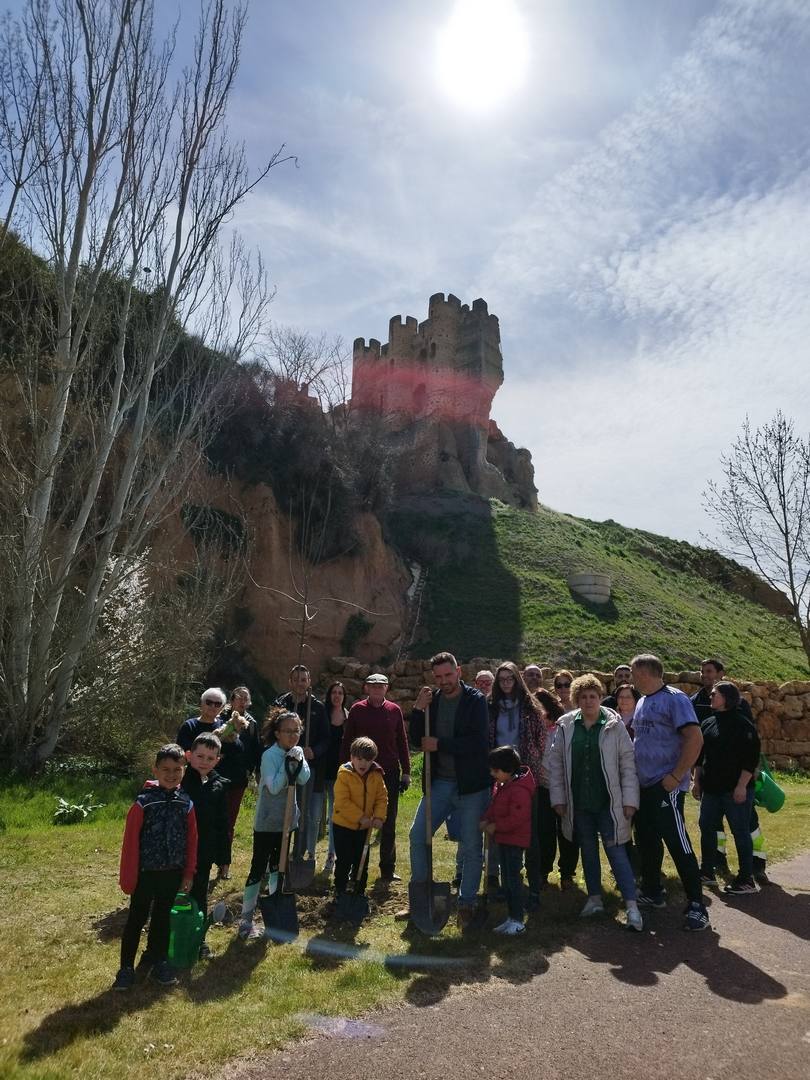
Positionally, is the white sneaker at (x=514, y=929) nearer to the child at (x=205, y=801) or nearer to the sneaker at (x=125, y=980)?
the child at (x=205, y=801)

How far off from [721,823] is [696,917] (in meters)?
1.56

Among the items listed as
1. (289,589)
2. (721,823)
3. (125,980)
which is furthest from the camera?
(289,589)

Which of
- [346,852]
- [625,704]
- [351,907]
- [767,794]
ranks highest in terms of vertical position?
[625,704]

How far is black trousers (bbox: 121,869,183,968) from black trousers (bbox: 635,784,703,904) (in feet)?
11.1

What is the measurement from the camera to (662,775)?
5.24 metres

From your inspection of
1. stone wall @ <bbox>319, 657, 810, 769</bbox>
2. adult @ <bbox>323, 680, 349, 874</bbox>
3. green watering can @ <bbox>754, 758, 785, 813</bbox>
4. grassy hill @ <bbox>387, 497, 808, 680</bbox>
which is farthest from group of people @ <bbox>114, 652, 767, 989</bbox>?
grassy hill @ <bbox>387, 497, 808, 680</bbox>

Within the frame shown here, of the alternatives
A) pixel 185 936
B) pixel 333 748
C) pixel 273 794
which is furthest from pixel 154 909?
pixel 333 748

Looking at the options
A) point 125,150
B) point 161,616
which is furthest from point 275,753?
point 125,150

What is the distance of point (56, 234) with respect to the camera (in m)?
10.6

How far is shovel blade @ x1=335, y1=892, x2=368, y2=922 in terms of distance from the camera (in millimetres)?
5172

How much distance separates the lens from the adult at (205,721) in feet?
18.3

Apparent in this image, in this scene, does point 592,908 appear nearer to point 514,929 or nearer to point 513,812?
point 514,929

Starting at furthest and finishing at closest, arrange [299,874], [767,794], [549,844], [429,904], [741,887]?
1. [767,794]
2. [549,844]
3. [741,887]
4. [299,874]
5. [429,904]

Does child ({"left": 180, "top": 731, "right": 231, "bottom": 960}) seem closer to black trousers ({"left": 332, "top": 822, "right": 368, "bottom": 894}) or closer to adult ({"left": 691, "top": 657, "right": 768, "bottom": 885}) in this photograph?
black trousers ({"left": 332, "top": 822, "right": 368, "bottom": 894})
